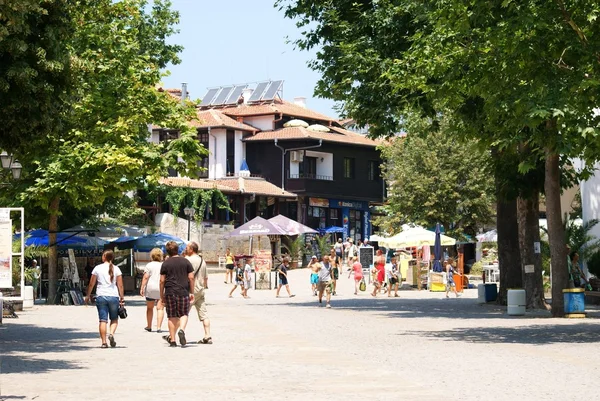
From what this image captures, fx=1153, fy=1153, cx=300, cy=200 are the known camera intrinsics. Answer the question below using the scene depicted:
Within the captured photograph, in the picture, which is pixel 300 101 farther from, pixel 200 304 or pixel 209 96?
pixel 200 304

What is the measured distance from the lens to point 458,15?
2123cm

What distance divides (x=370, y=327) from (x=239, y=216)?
51.0m

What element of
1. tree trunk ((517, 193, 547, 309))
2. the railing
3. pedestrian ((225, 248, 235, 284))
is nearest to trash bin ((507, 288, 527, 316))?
tree trunk ((517, 193, 547, 309))

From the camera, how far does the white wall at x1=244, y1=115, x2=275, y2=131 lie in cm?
8106

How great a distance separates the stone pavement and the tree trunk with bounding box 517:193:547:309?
114 cm

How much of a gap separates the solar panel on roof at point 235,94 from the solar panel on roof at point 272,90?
254 cm

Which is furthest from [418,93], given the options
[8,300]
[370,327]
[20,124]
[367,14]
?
[20,124]

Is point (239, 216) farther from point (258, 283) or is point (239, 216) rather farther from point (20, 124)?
point (20, 124)

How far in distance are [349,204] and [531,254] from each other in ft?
174

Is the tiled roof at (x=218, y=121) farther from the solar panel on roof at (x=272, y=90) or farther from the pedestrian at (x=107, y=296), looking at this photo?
the pedestrian at (x=107, y=296)

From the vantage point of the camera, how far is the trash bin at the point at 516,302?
28359 mm

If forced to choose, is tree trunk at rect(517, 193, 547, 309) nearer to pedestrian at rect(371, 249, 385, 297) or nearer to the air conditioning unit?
pedestrian at rect(371, 249, 385, 297)

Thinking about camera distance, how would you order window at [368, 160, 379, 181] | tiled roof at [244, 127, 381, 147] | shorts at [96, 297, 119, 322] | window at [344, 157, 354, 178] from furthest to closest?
window at [368, 160, 379, 181] < window at [344, 157, 354, 178] < tiled roof at [244, 127, 381, 147] < shorts at [96, 297, 119, 322]

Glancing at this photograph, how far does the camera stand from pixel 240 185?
74375 millimetres
